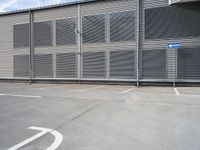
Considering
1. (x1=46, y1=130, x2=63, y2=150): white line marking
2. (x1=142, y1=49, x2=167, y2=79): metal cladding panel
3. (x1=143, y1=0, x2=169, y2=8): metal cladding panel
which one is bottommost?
(x1=46, y1=130, x2=63, y2=150): white line marking

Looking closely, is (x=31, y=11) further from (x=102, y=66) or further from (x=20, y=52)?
(x=102, y=66)

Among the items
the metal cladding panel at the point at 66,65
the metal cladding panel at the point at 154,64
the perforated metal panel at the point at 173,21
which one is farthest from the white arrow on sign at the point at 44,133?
the metal cladding panel at the point at 66,65

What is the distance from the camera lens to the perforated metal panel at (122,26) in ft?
59.5

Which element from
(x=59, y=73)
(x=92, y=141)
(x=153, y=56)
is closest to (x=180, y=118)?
(x=92, y=141)

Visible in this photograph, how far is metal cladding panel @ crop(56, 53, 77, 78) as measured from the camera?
20047mm

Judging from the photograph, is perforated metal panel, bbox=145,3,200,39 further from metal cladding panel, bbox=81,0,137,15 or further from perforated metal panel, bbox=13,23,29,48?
perforated metal panel, bbox=13,23,29,48

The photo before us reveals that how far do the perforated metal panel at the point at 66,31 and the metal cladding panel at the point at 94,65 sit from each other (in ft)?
6.39

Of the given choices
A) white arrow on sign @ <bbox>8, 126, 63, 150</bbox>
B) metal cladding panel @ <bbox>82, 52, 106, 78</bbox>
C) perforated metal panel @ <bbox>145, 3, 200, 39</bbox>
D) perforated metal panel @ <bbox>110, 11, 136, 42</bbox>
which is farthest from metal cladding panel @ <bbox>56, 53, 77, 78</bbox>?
white arrow on sign @ <bbox>8, 126, 63, 150</bbox>

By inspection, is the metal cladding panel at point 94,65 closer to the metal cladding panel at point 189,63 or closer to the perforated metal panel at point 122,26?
the perforated metal panel at point 122,26

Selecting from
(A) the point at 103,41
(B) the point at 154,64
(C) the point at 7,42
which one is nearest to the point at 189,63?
(B) the point at 154,64

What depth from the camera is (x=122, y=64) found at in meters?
18.4

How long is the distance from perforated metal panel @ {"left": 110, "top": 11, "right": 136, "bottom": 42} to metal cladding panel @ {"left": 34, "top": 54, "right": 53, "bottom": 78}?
20.4ft

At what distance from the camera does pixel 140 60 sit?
17859 millimetres

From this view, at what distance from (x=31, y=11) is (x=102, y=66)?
906cm
